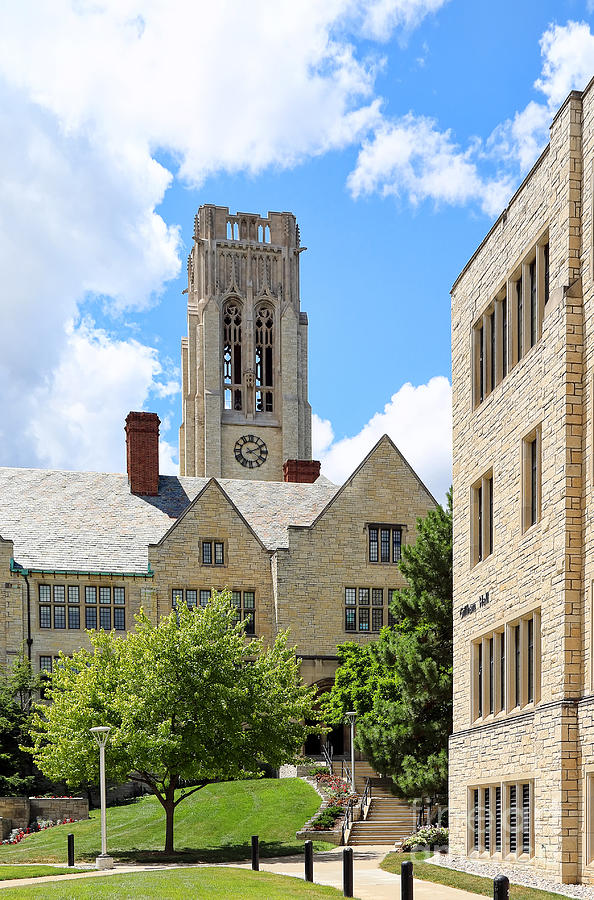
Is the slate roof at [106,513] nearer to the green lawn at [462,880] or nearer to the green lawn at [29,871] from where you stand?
the green lawn at [29,871]

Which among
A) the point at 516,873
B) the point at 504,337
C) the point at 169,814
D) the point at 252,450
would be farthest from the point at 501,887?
the point at 252,450

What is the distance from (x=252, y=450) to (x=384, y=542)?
44.5 meters

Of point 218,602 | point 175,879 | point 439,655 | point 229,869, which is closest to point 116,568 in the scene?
point 218,602

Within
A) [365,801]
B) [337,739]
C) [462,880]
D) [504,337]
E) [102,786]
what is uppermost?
[504,337]

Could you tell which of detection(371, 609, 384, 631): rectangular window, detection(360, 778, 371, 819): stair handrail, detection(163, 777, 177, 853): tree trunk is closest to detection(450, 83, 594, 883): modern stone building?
detection(163, 777, 177, 853): tree trunk

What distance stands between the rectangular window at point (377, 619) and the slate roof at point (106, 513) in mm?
5330

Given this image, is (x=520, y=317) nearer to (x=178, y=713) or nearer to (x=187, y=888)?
(x=187, y=888)

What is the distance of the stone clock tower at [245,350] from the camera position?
9619 cm

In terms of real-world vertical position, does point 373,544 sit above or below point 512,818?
above

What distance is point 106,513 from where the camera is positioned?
5450 cm

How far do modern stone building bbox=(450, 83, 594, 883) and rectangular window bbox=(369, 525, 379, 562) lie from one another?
2306 cm

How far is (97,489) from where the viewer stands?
56.6 meters

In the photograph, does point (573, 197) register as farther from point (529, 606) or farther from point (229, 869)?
point (229, 869)

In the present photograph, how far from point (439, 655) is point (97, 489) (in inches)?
993
